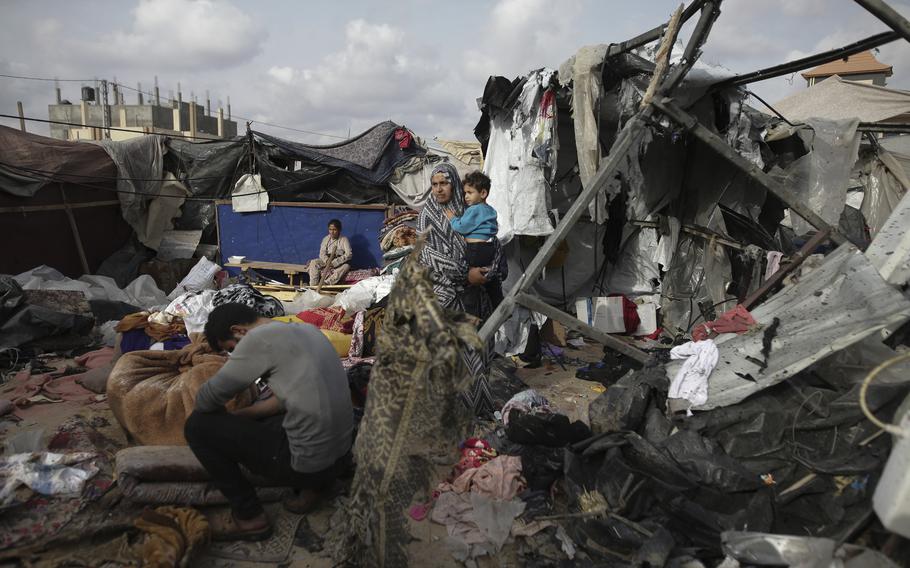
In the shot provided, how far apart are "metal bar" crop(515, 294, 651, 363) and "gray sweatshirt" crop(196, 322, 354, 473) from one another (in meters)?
1.46

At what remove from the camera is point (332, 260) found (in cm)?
831

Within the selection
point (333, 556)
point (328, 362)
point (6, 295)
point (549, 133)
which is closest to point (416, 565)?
point (333, 556)

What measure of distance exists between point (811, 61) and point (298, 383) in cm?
420

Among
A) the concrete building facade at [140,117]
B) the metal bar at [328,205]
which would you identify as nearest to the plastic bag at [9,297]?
the metal bar at [328,205]

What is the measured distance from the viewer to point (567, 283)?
23.7ft

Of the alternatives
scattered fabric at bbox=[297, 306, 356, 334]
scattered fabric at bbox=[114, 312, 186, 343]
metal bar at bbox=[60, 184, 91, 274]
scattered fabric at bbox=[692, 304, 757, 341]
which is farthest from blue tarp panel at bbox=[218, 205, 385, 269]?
scattered fabric at bbox=[692, 304, 757, 341]

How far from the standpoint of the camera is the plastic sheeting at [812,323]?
2.77 metres

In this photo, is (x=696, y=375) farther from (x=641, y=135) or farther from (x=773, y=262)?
(x=773, y=262)

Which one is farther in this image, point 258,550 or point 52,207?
point 52,207

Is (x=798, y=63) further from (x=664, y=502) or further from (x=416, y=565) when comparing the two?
(x=416, y=565)

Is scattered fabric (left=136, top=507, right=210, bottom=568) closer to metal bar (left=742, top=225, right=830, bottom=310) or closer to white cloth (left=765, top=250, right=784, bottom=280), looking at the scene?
metal bar (left=742, top=225, right=830, bottom=310)

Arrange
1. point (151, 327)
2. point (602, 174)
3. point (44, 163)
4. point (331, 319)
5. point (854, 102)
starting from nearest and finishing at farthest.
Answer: point (602, 174) < point (151, 327) < point (331, 319) < point (44, 163) < point (854, 102)

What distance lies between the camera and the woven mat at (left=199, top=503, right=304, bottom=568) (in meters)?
2.58

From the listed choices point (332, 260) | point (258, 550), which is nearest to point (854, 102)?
point (332, 260)
